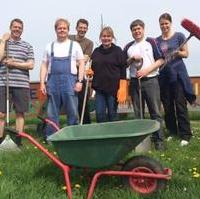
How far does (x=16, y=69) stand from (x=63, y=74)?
73 centimetres

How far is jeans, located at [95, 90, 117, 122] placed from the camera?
712 cm

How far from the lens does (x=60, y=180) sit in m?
5.07

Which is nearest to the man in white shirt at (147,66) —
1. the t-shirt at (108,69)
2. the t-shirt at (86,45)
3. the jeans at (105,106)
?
the t-shirt at (108,69)

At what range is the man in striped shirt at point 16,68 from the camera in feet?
23.2

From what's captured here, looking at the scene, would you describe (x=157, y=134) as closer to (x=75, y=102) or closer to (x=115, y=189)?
(x=75, y=102)

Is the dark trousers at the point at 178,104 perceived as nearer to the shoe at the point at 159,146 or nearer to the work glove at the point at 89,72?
the shoe at the point at 159,146

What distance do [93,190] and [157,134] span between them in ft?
8.03

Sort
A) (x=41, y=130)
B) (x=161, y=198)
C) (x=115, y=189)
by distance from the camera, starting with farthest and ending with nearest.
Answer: (x=41, y=130) < (x=115, y=189) < (x=161, y=198)

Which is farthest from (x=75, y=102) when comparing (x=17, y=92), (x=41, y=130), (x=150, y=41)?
(x=41, y=130)

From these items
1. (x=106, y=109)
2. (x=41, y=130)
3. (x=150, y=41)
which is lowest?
(x=41, y=130)

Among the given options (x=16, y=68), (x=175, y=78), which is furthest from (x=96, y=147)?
(x=175, y=78)

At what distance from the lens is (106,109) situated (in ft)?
23.6

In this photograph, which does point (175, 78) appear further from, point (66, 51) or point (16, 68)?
point (16, 68)

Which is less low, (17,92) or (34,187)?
(17,92)
